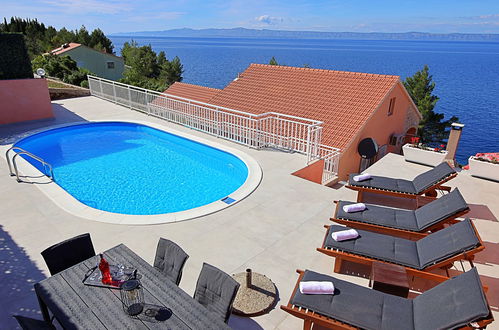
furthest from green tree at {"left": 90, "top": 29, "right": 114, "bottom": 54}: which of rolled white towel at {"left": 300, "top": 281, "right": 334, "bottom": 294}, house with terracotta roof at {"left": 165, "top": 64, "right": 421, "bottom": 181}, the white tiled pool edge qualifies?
rolled white towel at {"left": 300, "top": 281, "right": 334, "bottom": 294}

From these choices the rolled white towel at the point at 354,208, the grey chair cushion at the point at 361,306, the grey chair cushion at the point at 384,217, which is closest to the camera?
the grey chair cushion at the point at 361,306

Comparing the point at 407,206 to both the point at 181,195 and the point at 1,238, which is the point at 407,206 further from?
the point at 1,238

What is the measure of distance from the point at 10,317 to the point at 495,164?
10.9 meters

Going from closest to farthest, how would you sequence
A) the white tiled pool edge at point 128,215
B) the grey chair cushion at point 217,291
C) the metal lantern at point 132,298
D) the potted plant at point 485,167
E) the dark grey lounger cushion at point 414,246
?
the metal lantern at point 132,298
the grey chair cushion at point 217,291
the dark grey lounger cushion at point 414,246
the white tiled pool edge at point 128,215
the potted plant at point 485,167

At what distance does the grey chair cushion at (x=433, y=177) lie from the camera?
6254 millimetres

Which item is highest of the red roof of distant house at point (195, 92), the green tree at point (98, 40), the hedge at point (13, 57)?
the green tree at point (98, 40)

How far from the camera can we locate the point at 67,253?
394 cm

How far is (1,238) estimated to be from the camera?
5441 millimetres

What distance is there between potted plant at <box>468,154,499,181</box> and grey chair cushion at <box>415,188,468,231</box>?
14.4ft

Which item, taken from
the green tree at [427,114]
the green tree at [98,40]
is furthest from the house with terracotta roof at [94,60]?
the green tree at [427,114]

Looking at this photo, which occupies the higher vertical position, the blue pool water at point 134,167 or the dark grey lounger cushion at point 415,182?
the dark grey lounger cushion at point 415,182

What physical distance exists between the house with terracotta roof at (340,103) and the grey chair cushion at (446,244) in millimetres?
7067

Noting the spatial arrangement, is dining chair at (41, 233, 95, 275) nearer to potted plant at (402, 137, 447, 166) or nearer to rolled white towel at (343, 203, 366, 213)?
rolled white towel at (343, 203, 366, 213)

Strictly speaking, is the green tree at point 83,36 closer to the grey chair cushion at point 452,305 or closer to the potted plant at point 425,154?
the potted plant at point 425,154
